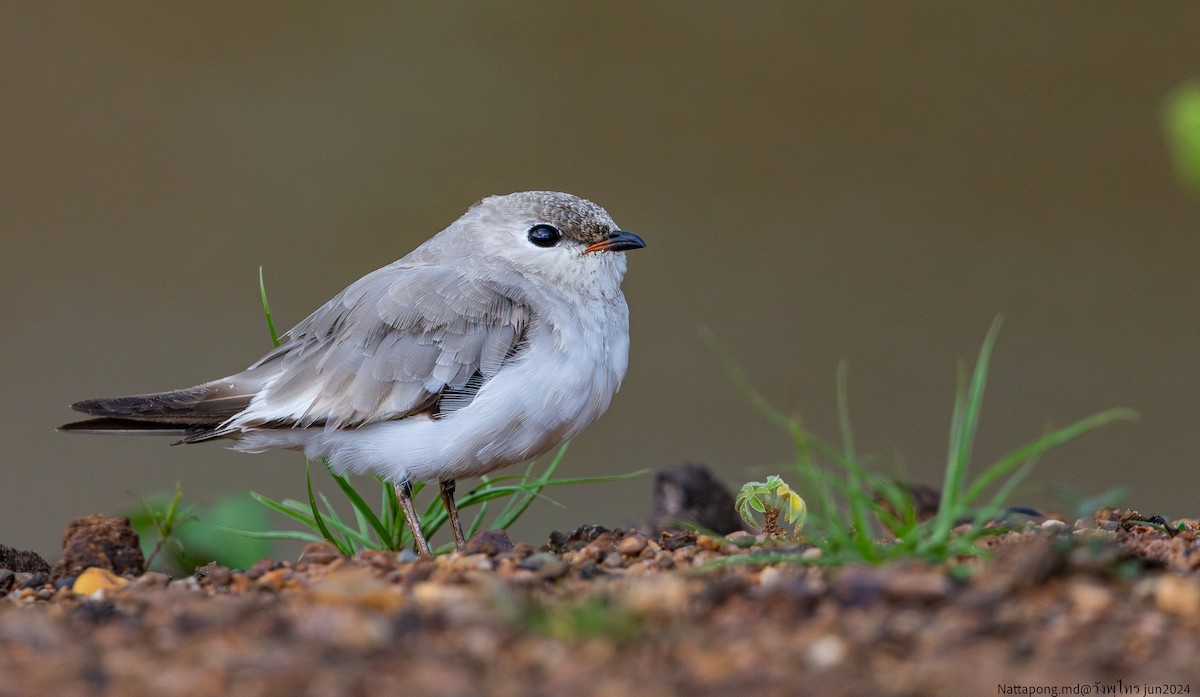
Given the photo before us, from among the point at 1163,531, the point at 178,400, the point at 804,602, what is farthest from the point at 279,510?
the point at 1163,531

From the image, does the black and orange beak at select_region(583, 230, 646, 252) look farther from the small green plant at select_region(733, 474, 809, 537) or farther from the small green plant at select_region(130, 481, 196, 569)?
the small green plant at select_region(130, 481, 196, 569)

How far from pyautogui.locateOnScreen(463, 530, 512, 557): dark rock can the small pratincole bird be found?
473mm

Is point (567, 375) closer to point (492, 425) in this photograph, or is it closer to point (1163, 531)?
point (492, 425)

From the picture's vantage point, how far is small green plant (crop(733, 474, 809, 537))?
355 cm

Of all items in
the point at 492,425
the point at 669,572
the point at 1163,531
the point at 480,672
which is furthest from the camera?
the point at 492,425

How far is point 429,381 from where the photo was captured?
3.86 m

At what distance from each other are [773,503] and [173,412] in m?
2.04

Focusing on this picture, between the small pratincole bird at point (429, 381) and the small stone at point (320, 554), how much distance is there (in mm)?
592

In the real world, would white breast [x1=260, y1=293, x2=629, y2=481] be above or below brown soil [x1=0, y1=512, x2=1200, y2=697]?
above

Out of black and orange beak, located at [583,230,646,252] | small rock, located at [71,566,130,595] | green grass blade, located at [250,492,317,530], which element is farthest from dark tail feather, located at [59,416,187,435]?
black and orange beak, located at [583,230,646,252]

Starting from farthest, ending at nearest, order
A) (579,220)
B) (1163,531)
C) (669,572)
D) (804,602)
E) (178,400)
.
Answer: (579,220) → (178,400) → (1163,531) → (669,572) → (804,602)

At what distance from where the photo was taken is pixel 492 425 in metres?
3.75

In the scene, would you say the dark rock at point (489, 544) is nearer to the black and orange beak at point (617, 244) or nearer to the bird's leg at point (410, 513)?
the bird's leg at point (410, 513)

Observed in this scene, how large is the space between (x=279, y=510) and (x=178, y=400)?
527mm
